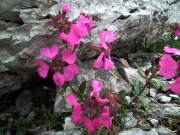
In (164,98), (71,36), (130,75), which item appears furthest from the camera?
(130,75)

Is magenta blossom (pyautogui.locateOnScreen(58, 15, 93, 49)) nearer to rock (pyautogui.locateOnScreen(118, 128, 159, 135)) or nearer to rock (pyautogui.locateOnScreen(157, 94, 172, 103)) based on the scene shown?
rock (pyautogui.locateOnScreen(118, 128, 159, 135))

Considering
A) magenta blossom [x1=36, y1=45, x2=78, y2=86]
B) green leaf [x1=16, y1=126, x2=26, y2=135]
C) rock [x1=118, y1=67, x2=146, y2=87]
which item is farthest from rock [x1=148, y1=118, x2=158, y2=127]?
green leaf [x1=16, y1=126, x2=26, y2=135]

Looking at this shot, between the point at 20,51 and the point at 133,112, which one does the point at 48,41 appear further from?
the point at 133,112

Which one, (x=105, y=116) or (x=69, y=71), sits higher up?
(x=69, y=71)

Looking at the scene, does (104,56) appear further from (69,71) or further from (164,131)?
(164,131)

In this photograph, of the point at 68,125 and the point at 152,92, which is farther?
the point at 152,92

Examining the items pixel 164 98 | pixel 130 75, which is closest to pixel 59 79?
pixel 130 75

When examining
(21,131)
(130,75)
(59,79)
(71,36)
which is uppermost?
(71,36)
